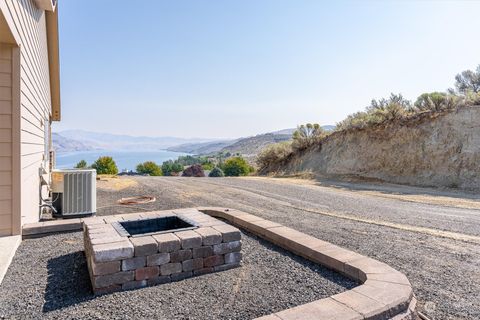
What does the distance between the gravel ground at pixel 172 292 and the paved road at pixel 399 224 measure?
852 mm

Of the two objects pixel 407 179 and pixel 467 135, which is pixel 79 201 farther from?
pixel 467 135

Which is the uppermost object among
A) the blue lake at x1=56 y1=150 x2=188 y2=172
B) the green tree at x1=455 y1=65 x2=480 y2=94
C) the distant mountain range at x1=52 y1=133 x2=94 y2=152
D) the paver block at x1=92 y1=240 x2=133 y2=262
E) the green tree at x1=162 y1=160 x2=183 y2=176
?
the green tree at x1=455 y1=65 x2=480 y2=94

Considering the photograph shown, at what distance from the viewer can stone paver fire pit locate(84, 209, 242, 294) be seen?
8.70ft

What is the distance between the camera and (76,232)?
442 cm

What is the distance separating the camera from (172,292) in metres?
2.68

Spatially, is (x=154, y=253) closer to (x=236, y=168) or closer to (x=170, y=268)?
(x=170, y=268)

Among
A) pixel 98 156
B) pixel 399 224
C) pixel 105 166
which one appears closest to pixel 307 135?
pixel 105 166

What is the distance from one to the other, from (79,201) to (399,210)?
610 cm

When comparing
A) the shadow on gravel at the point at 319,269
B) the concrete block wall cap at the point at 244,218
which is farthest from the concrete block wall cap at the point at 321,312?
the concrete block wall cap at the point at 244,218

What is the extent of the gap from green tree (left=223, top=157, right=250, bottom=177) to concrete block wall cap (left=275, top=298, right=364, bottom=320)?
20383 mm

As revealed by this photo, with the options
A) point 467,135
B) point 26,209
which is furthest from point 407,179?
point 26,209

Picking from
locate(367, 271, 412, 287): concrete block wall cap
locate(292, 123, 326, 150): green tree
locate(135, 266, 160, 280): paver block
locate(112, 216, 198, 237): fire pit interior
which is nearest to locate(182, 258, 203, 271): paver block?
locate(135, 266, 160, 280): paver block

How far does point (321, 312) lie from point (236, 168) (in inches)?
818

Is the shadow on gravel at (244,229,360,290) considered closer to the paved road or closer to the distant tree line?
the paved road
